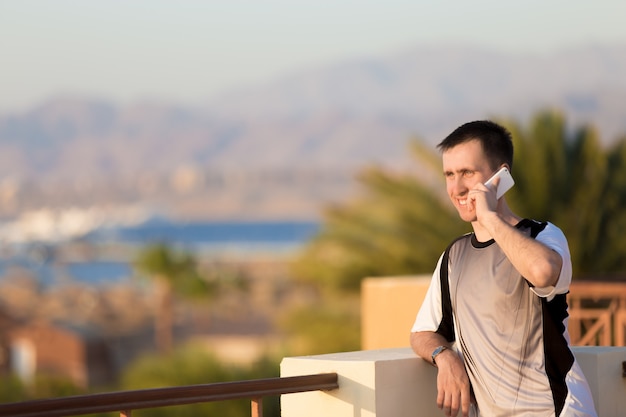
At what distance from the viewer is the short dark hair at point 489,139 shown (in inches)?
131

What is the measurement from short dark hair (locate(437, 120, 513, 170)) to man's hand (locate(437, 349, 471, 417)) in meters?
0.60

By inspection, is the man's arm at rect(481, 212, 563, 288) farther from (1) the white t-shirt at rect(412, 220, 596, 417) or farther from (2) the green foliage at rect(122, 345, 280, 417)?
(2) the green foliage at rect(122, 345, 280, 417)

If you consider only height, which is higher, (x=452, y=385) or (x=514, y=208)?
(x=514, y=208)

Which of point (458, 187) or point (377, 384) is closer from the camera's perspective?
point (458, 187)

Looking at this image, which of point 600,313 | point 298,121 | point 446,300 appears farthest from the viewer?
point 298,121

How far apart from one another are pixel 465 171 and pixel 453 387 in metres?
0.64

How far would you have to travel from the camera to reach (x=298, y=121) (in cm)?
19025

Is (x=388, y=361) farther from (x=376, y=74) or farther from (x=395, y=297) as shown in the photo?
(x=376, y=74)

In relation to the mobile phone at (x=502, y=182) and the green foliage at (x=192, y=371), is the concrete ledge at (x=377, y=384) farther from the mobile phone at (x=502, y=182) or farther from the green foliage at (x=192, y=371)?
the green foliage at (x=192, y=371)

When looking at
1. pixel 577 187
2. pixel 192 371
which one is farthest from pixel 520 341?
pixel 192 371

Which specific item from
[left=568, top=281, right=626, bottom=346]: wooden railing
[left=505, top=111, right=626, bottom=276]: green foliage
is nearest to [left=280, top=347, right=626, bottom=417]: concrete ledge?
[left=568, top=281, right=626, bottom=346]: wooden railing

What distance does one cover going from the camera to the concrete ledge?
358 cm

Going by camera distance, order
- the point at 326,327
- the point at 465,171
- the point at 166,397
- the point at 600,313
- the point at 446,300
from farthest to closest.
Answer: the point at 326,327 < the point at 600,313 < the point at 446,300 < the point at 465,171 < the point at 166,397

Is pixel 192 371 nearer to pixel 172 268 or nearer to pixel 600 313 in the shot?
pixel 600 313
